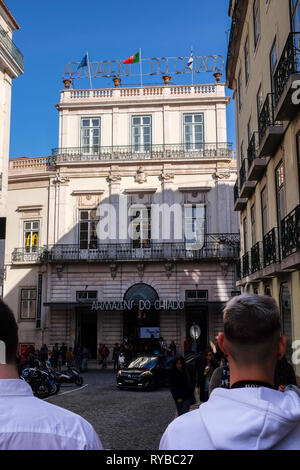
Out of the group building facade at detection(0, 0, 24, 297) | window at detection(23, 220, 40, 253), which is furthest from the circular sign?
window at detection(23, 220, 40, 253)

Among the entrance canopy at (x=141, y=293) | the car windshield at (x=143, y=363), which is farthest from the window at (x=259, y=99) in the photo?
the entrance canopy at (x=141, y=293)

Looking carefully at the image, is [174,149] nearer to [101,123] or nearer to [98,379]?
[101,123]

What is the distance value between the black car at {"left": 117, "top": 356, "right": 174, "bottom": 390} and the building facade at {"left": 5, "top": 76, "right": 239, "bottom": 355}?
1112 cm

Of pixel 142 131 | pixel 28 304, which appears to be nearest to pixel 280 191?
pixel 142 131

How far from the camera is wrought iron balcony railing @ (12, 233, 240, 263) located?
1292 inches

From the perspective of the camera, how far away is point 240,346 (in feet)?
7.01

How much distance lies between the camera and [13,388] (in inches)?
81.1

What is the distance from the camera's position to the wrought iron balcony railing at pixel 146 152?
34.8 metres

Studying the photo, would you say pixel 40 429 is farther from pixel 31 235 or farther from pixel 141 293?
pixel 31 235

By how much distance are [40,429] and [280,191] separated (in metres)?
14.7

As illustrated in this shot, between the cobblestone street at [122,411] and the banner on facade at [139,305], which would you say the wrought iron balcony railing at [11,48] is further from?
the cobblestone street at [122,411]

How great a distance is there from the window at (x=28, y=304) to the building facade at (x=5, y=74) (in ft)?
39.6
